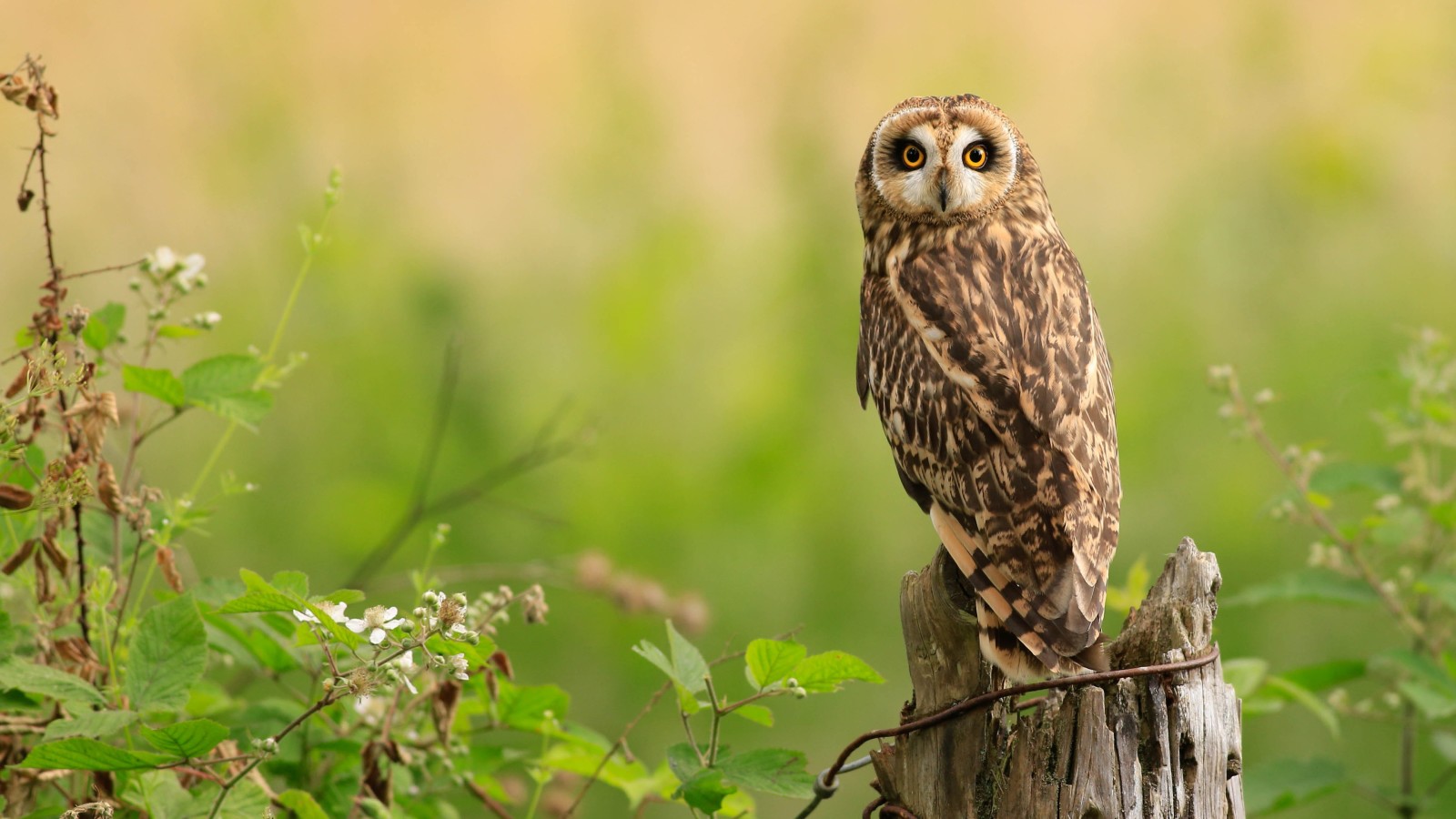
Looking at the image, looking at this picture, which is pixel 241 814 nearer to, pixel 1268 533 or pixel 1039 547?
pixel 1039 547

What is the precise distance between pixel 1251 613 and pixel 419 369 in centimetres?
325

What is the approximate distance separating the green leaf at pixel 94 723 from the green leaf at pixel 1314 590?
6.79 feet

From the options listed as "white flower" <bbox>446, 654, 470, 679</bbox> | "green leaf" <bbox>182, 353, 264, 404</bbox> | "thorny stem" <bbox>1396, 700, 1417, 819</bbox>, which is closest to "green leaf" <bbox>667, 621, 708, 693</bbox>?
"white flower" <bbox>446, 654, 470, 679</bbox>

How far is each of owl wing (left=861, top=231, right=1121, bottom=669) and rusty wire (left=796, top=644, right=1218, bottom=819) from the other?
0.09m

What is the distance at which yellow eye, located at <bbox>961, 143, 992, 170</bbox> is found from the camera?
2.33m

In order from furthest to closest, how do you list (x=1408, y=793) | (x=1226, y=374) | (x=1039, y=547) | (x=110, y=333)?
(x=1408, y=793), (x=1226, y=374), (x=110, y=333), (x=1039, y=547)

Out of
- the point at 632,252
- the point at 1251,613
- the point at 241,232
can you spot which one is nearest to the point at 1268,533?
the point at 1251,613

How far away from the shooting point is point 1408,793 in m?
3.11

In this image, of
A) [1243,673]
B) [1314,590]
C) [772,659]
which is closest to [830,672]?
[772,659]

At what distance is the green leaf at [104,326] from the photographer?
1923 millimetres

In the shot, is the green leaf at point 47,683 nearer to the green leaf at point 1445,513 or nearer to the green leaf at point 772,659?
the green leaf at point 772,659

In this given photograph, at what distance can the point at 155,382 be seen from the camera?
1921 millimetres

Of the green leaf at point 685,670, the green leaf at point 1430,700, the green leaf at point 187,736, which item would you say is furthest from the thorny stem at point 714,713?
the green leaf at point 1430,700

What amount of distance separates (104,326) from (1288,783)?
249cm
